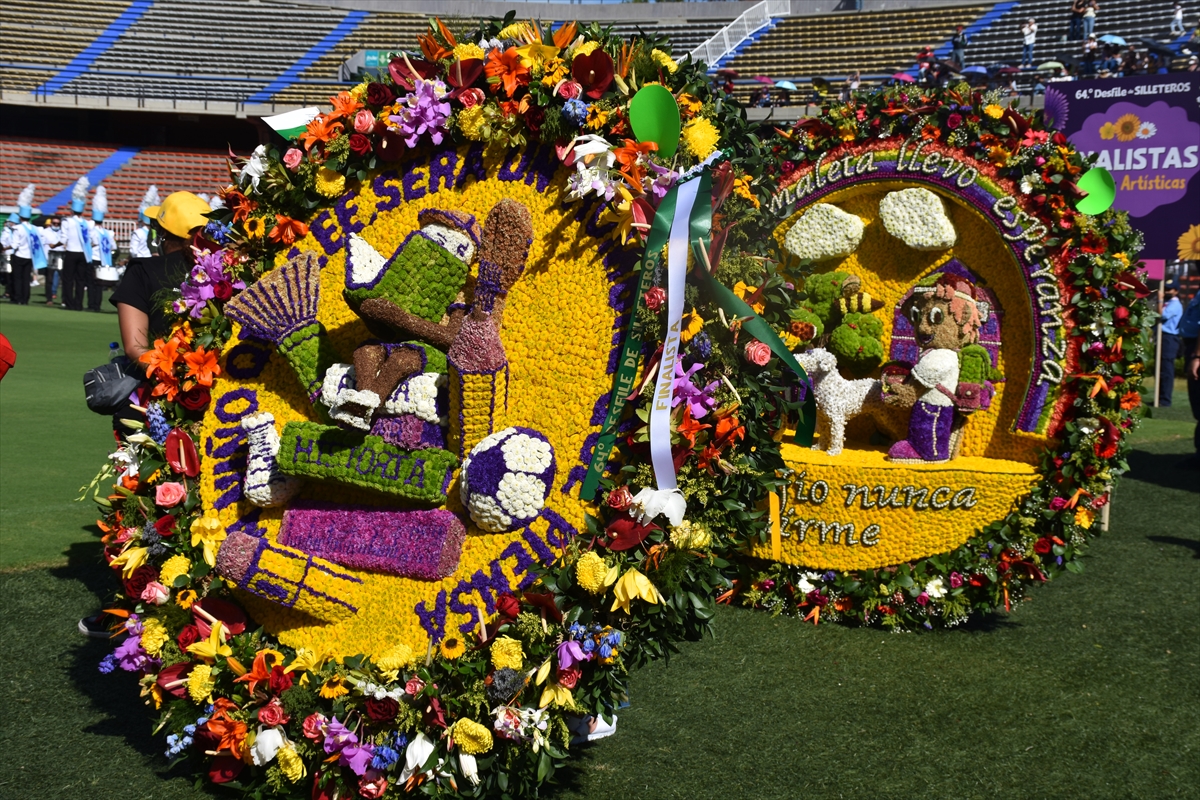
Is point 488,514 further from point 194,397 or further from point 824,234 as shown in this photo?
point 824,234

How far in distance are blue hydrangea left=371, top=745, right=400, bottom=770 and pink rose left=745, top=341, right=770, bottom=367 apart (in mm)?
1608

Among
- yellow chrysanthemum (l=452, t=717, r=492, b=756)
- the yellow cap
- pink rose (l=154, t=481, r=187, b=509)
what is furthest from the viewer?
the yellow cap

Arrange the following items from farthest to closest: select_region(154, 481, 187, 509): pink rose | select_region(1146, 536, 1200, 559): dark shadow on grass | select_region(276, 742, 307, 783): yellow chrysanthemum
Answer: select_region(1146, 536, 1200, 559): dark shadow on grass → select_region(154, 481, 187, 509): pink rose → select_region(276, 742, 307, 783): yellow chrysanthemum

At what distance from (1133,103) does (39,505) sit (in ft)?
30.4

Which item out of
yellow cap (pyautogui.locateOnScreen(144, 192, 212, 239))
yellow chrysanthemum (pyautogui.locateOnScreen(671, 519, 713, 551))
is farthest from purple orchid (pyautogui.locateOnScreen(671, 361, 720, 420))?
yellow cap (pyautogui.locateOnScreen(144, 192, 212, 239))

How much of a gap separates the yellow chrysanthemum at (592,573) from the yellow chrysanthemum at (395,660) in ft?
1.92

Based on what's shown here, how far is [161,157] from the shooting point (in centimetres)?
2702

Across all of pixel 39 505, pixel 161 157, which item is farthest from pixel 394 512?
pixel 161 157

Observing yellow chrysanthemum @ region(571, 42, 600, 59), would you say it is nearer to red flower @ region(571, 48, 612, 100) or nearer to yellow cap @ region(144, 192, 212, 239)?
red flower @ region(571, 48, 612, 100)

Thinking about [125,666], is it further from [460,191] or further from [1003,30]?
→ [1003,30]

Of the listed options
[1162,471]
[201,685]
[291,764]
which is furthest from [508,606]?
[1162,471]

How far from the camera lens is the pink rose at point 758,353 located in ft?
11.0

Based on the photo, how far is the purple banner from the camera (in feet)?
30.9

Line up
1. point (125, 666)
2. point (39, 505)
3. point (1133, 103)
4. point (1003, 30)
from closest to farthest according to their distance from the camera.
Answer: point (125, 666), point (39, 505), point (1133, 103), point (1003, 30)
